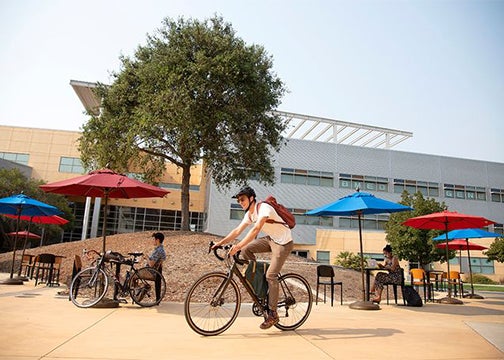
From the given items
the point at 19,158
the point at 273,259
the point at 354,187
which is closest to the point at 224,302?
the point at 273,259

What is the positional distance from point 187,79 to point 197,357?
15828mm

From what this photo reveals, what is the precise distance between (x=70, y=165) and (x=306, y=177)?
2826 centimetres

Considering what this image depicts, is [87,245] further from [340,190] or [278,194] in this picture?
[340,190]

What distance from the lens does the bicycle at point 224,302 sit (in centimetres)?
485

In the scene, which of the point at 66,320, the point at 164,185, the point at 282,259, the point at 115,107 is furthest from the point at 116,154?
the point at 164,185

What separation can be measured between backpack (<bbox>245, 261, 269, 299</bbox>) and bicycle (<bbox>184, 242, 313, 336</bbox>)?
56mm

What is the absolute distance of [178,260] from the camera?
511 inches

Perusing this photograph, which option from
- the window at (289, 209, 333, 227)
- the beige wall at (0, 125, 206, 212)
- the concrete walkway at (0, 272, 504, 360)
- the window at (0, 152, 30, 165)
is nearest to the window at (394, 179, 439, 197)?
the window at (289, 209, 333, 227)

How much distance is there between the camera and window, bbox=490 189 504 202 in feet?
160

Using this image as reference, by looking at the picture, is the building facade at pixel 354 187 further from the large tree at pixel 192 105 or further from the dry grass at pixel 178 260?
the dry grass at pixel 178 260

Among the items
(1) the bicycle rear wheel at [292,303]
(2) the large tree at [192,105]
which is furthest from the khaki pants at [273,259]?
(2) the large tree at [192,105]

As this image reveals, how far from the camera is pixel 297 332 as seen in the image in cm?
540

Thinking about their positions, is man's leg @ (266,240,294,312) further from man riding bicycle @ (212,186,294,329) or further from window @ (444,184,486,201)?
window @ (444,184,486,201)

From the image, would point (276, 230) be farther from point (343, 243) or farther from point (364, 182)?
point (364, 182)
